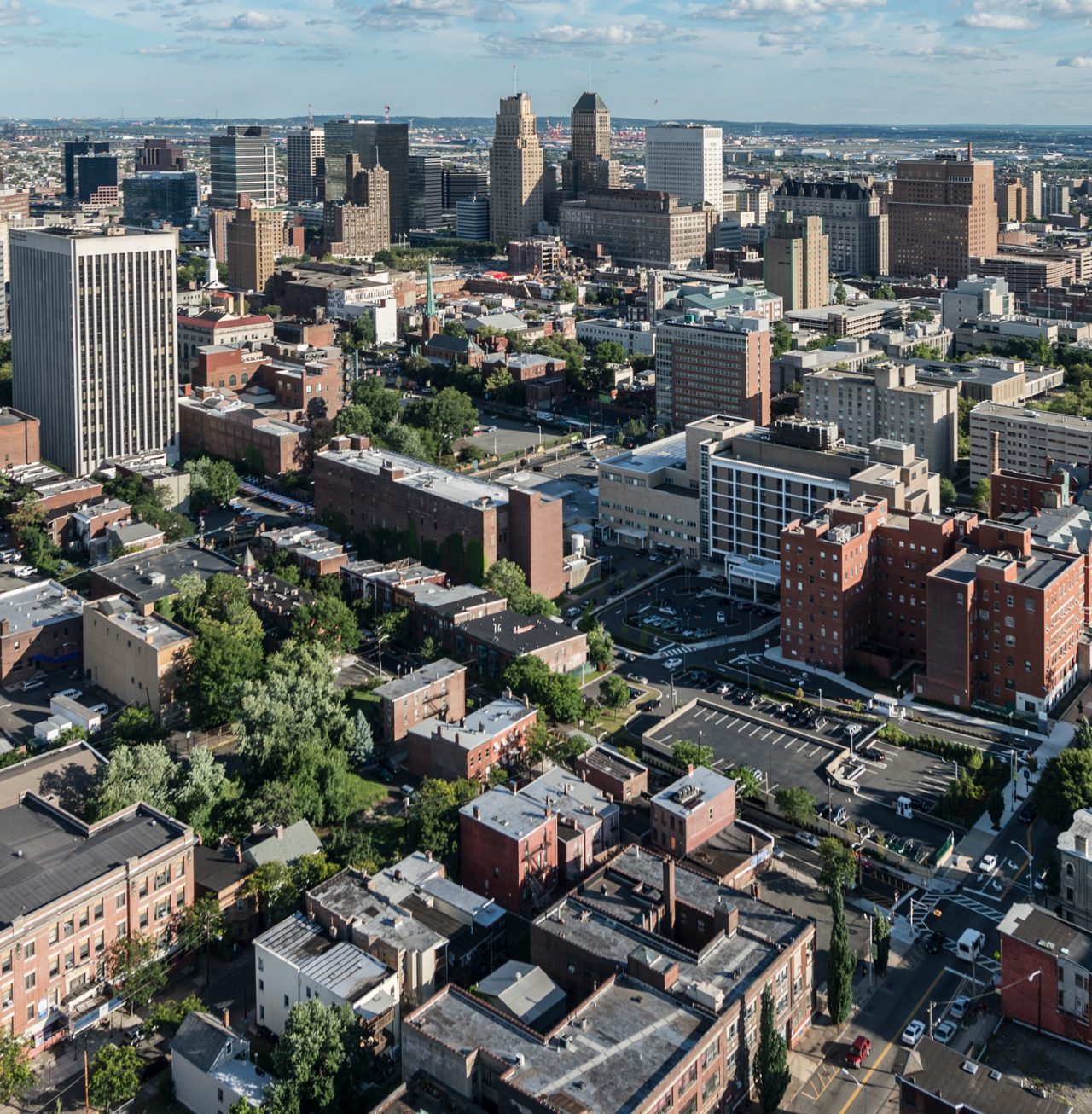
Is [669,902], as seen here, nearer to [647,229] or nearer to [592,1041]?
[592,1041]

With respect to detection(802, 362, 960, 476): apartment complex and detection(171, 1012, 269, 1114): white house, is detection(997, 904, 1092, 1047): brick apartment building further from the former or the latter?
detection(802, 362, 960, 476): apartment complex

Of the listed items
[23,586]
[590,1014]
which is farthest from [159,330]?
[590,1014]

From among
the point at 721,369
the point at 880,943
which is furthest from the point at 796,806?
the point at 721,369

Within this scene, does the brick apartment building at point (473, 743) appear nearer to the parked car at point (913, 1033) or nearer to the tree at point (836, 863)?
the tree at point (836, 863)

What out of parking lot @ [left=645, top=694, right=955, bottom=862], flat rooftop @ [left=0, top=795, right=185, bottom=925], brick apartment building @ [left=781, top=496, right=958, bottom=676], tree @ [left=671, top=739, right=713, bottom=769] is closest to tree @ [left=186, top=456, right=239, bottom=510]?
brick apartment building @ [left=781, top=496, right=958, bottom=676]

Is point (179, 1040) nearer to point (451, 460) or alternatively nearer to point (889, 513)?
point (889, 513)

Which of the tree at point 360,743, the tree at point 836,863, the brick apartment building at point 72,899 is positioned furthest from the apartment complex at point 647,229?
the brick apartment building at point 72,899
